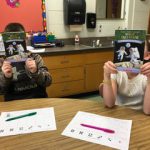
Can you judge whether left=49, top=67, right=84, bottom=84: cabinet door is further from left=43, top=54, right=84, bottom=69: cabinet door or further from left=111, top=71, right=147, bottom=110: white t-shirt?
left=111, top=71, right=147, bottom=110: white t-shirt

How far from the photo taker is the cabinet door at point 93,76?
3.12 meters

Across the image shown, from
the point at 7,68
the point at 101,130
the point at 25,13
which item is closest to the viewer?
the point at 101,130

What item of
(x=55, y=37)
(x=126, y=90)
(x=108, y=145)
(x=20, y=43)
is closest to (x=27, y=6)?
(x=55, y=37)

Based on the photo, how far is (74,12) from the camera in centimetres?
316

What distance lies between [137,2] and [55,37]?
1641 millimetres

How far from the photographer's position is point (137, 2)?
3668 millimetres

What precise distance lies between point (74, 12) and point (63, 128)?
8.26 ft

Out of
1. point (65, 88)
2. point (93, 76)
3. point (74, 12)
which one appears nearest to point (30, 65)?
point (65, 88)

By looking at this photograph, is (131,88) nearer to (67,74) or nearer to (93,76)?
(67,74)

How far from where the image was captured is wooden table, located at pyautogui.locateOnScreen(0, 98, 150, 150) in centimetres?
83

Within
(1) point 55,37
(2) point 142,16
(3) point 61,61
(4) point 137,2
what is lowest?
(3) point 61,61

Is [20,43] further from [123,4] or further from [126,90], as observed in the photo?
[123,4]

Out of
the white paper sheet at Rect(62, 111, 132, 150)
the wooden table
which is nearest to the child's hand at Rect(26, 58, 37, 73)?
→ the wooden table

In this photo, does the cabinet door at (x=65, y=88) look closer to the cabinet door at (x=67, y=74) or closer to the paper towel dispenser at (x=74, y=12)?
the cabinet door at (x=67, y=74)
